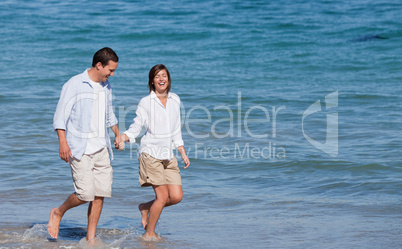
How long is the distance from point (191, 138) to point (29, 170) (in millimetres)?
2956

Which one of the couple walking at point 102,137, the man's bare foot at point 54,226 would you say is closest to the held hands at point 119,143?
the couple walking at point 102,137

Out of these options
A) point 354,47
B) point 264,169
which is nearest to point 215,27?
point 354,47

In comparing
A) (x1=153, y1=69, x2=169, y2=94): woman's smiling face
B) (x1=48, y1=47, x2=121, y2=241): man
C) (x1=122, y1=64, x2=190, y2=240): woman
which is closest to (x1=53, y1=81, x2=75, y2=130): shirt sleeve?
(x1=48, y1=47, x2=121, y2=241): man

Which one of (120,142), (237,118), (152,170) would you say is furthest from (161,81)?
(237,118)

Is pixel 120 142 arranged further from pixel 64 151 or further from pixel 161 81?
pixel 161 81

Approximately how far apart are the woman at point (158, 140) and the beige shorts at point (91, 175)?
0.33 m

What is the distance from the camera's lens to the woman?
4.91m

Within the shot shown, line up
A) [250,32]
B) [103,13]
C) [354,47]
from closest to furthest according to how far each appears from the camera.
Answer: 1. [354,47]
2. [250,32]
3. [103,13]

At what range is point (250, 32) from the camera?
2122 cm

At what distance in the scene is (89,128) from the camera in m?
4.57

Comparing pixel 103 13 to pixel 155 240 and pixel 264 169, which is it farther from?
pixel 155 240

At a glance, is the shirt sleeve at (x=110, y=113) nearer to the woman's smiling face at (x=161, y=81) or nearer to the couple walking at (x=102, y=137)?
the couple walking at (x=102, y=137)

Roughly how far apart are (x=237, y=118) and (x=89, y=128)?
Result: 6.78 metres

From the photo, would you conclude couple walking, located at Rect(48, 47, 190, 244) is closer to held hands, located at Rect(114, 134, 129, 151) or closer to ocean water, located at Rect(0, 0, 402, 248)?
held hands, located at Rect(114, 134, 129, 151)
